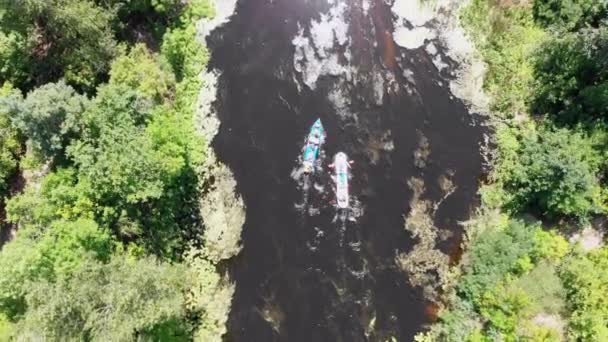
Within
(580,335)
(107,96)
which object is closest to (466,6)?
(580,335)

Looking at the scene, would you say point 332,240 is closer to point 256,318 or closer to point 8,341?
point 256,318

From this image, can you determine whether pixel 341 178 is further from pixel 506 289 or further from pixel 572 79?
pixel 572 79

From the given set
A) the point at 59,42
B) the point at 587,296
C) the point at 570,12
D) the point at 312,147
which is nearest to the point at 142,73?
the point at 59,42

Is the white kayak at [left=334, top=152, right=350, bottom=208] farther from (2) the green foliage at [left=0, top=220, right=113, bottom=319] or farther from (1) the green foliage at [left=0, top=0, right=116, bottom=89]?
(1) the green foliage at [left=0, top=0, right=116, bottom=89]

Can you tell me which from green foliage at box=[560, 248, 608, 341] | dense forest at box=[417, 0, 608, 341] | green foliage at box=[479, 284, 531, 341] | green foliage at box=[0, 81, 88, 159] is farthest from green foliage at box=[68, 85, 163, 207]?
green foliage at box=[560, 248, 608, 341]

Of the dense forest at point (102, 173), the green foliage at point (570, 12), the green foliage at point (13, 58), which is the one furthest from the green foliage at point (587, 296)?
the green foliage at point (13, 58)

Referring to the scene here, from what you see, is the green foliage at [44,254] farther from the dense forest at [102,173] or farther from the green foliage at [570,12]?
the green foliage at [570,12]

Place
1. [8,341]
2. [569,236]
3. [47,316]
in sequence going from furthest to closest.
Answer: [569,236] → [8,341] → [47,316]

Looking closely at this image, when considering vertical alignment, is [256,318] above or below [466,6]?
below
